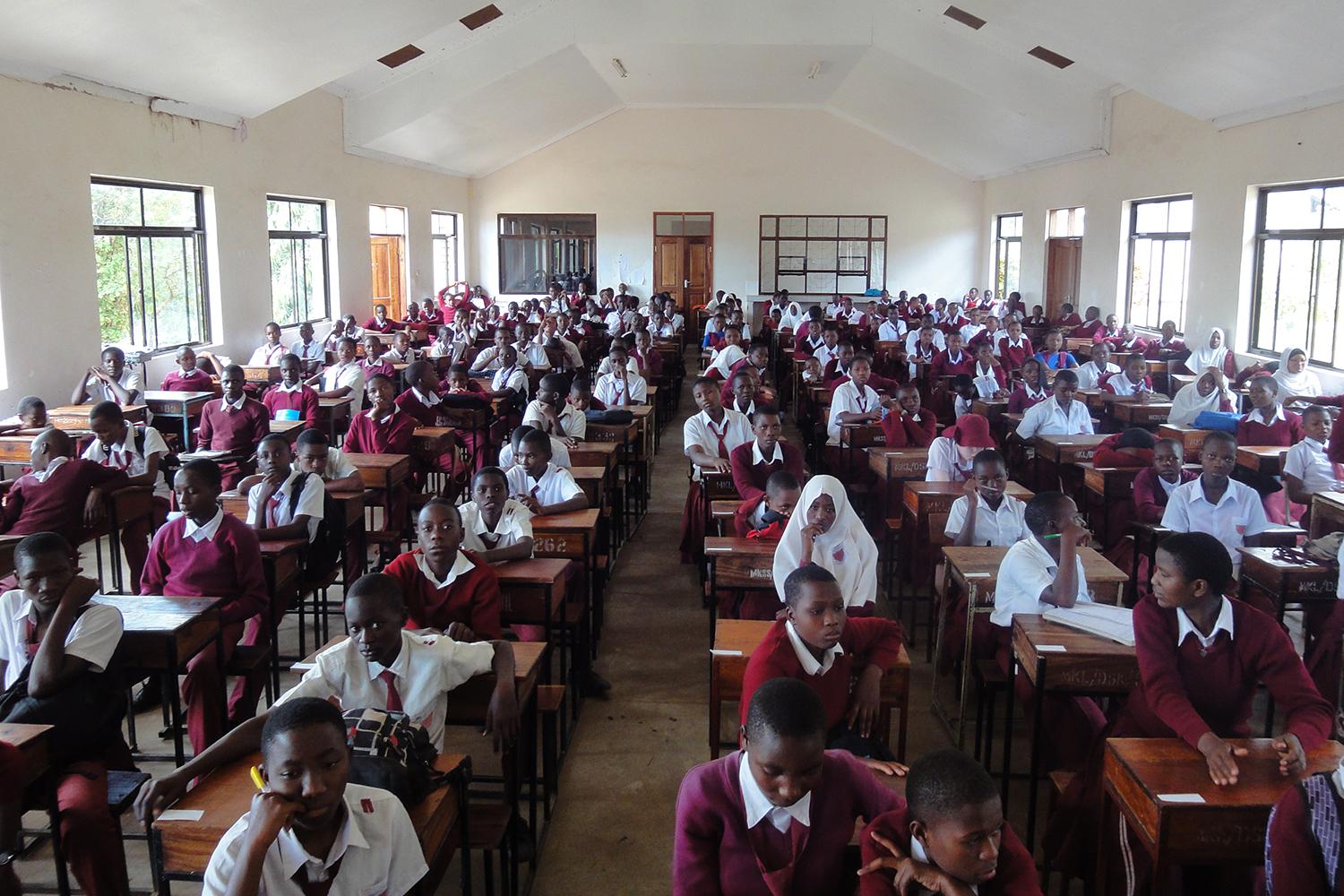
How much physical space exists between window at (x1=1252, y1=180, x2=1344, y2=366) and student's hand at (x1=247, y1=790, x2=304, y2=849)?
10.0m

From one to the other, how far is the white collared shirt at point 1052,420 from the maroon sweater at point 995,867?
5.96 meters

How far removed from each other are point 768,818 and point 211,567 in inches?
110

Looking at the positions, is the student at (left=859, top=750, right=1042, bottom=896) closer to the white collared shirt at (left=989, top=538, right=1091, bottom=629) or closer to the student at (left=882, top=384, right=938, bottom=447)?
the white collared shirt at (left=989, top=538, right=1091, bottom=629)

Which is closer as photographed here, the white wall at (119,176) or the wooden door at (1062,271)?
the white wall at (119,176)

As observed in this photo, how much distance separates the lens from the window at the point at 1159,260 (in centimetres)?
1227

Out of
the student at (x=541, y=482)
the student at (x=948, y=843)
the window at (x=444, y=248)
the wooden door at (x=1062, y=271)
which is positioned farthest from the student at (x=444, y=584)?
the window at (x=444, y=248)

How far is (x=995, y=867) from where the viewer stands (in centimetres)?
195

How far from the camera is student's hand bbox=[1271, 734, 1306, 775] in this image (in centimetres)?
256

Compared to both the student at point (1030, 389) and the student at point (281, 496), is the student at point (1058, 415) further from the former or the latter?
the student at point (281, 496)

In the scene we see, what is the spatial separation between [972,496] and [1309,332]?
6.84m

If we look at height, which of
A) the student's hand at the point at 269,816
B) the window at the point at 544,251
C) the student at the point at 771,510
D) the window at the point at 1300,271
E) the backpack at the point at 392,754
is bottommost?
the backpack at the point at 392,754

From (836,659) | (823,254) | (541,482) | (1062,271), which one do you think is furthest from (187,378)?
(823,254)

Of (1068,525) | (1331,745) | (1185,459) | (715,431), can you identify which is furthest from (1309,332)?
(1331,745)

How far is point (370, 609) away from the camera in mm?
2846
